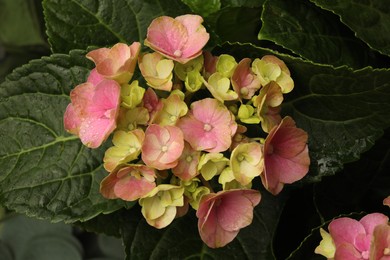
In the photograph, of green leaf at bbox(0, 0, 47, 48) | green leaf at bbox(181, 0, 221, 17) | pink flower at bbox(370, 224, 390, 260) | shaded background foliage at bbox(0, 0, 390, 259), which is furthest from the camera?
green leaf at bbox(0, 0, 47, 48)

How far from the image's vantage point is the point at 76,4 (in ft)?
2.54

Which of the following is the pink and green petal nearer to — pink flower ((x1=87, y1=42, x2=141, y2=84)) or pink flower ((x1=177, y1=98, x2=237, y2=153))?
pink flower ((x1=177, y1=98, x2=237, y2=153))

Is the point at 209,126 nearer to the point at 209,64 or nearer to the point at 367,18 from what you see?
the point at 209,64

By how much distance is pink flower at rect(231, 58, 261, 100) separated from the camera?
25.0 inches

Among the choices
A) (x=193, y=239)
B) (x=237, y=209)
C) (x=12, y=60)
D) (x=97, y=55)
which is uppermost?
(x=97, y=55)

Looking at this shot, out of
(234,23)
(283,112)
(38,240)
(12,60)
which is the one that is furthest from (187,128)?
(12,60)

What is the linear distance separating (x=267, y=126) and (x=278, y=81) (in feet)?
0.15

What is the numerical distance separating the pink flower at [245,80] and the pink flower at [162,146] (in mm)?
72

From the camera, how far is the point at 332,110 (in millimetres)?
714

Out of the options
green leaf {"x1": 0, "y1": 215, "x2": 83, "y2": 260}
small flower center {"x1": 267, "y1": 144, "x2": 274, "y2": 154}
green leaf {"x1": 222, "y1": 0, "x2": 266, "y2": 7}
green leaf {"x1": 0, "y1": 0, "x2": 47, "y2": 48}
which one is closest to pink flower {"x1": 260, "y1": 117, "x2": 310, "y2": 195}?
small flower center {"x1": 267, "y1": 144, "x2": 274, "y2": 154}

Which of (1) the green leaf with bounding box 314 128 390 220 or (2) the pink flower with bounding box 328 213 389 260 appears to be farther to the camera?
(1) the green leaf with bounding box 314 128 390 220

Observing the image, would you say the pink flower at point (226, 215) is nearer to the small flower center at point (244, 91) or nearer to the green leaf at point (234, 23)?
the small flower center at point (244, 91)

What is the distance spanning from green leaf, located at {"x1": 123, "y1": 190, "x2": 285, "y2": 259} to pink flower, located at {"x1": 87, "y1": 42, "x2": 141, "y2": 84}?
0.20 meters

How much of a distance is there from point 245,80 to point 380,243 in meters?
0.19
